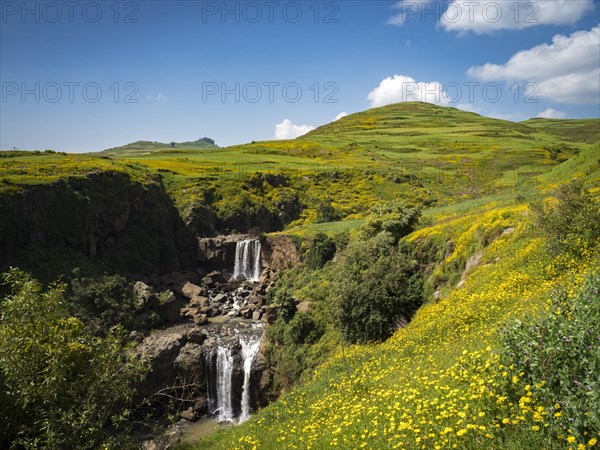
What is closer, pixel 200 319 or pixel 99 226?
pixel 200 319

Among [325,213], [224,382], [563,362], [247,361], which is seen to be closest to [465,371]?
[563,362]

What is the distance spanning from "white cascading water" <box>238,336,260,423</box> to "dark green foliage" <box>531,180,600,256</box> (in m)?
29.2

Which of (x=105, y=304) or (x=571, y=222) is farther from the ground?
(x=571, y=222)

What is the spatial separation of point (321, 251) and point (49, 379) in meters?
39.6

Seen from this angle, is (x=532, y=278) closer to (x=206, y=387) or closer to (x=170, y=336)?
(x=206, y=387)

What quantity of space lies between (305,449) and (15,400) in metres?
7.45

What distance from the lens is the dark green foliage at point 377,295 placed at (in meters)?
26.0

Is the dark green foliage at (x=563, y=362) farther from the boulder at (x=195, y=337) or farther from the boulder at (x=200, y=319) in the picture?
the boulder at (x=200, y=319)

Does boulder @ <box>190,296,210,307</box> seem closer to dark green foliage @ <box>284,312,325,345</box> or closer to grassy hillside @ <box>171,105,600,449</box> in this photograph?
dark green foliage @ <box>284,312,325,345</box>

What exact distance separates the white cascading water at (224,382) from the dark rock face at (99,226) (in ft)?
86.0

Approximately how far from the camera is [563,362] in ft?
18.6

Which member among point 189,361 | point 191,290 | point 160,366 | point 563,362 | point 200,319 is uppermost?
point 563,362

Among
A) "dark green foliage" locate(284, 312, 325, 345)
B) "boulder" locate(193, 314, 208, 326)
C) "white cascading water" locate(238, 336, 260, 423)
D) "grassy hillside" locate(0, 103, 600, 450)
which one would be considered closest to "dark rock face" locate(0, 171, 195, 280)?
"grassy hillside" locate(0, 103, 600, 450)

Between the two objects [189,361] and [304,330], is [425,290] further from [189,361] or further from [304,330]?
[189,361]
